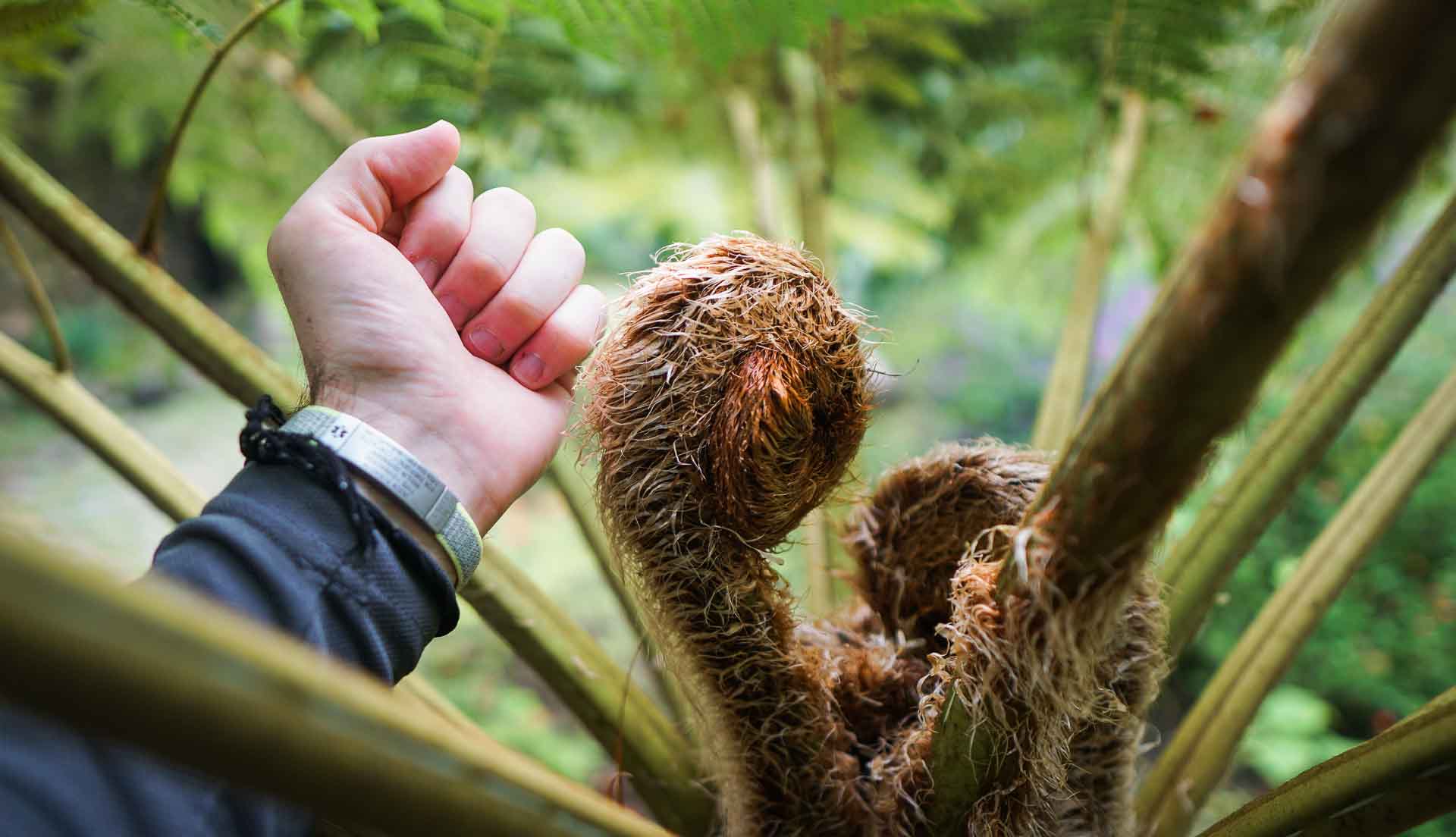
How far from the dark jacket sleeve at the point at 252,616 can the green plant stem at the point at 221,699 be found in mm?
153

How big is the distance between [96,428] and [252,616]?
1.68 feet

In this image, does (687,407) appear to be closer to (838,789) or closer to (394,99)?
(838,789)

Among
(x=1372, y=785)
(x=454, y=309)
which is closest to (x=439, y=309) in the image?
(x=454, y=309)

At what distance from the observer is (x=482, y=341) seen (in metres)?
0.70

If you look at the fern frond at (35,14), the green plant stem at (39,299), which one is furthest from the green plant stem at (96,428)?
the fern frond at (35,14)

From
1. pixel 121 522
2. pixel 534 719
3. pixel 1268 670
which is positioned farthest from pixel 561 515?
pixel 1268 670

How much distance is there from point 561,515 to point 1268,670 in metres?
2.73

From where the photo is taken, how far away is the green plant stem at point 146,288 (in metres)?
0.73

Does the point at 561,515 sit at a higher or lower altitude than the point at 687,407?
lower

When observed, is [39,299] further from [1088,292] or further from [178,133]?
[1088,292]

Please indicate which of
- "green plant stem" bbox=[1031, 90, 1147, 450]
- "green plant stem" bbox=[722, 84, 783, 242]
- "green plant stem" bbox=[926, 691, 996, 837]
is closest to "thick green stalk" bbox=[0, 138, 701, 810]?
"green plant stem" bbox=[926, 691, 996, 837]

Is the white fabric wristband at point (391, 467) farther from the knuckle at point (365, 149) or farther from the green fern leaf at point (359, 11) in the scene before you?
the green fern leaf at point (359, 11)

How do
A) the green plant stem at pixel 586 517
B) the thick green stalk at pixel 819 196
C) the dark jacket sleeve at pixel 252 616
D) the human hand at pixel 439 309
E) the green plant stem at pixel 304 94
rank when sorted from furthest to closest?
the green plant stem at pixel 304 94, the thick green stalk at pixel 819 196, the green plant stem at pixel 586 517, the human hand at pixel 439 309, the dark jacket sleeve at pixel 252 616

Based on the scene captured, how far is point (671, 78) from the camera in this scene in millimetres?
1557
